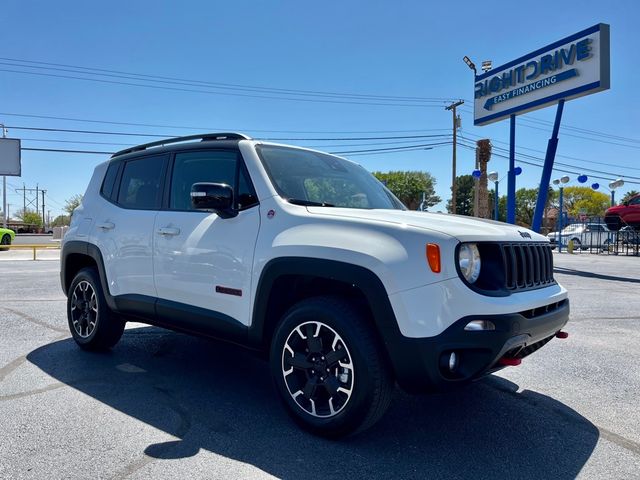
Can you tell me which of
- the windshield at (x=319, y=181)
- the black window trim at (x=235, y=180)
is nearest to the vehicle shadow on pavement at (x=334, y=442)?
the black window trim at (x=235, y=180)

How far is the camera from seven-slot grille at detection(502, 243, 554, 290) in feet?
9.92

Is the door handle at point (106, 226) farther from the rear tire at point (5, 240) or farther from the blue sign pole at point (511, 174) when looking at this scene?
the rear tire at point (5, 240)

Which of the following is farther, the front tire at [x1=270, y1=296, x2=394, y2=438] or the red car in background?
the red car in background

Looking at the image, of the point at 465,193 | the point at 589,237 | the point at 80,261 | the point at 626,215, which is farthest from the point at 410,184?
the point at 80,261

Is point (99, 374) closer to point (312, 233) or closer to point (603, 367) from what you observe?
point (312, 233)

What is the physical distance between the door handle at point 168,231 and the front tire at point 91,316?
1.16 m

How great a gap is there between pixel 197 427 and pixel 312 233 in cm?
146

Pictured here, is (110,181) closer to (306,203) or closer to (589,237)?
(306,203)

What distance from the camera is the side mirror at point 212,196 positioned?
3363 mm

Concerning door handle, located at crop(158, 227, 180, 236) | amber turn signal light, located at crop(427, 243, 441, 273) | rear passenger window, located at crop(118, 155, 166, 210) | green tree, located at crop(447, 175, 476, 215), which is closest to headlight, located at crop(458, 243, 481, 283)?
amber turn signal light, located at crop(427, 243, 441, 273)

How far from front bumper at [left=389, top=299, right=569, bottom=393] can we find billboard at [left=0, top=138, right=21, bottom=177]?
133 feet

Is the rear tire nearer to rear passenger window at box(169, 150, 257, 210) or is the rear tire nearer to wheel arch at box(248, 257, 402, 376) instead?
rear passenger window at box(169, 150, 257, 210)

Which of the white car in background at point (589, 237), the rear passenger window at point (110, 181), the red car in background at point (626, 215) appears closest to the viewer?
the rear passenger window at point (110, 181)

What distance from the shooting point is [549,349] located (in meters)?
5.52
